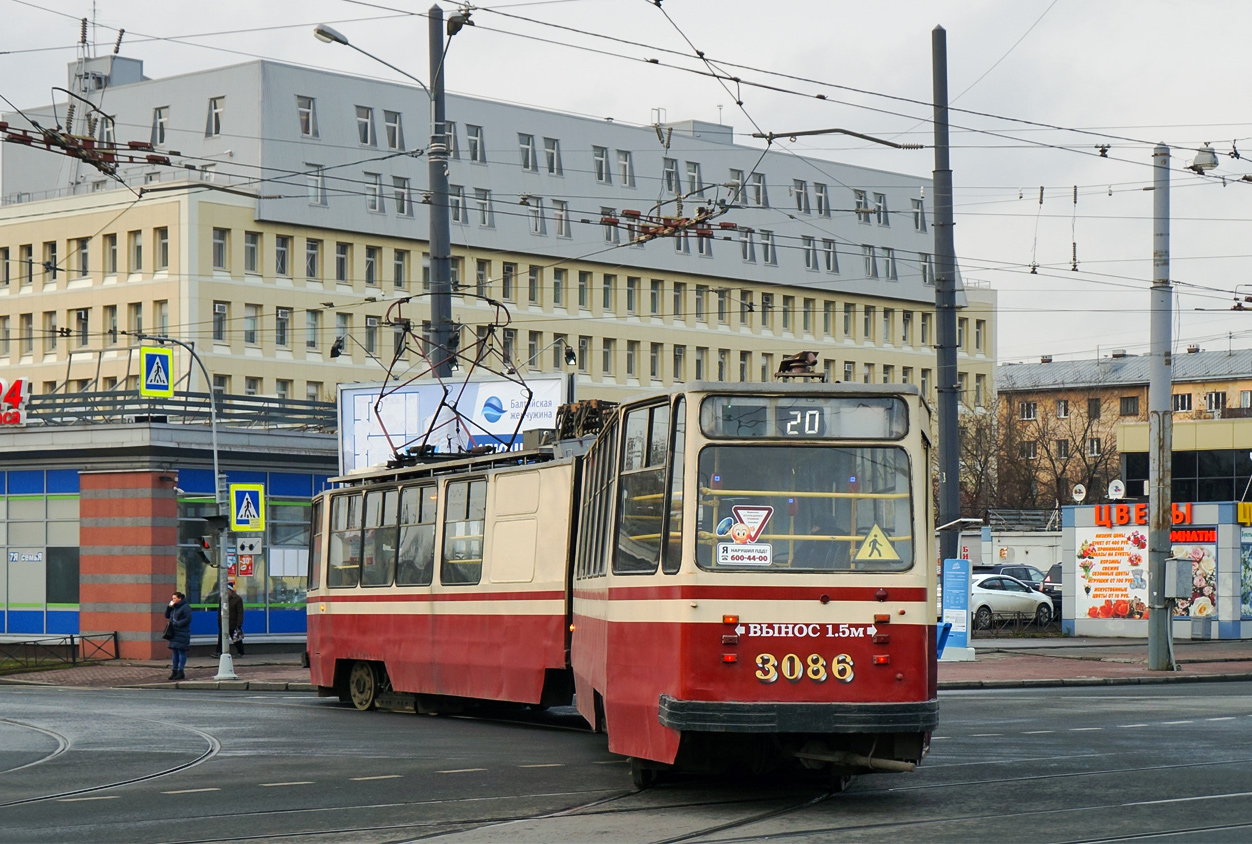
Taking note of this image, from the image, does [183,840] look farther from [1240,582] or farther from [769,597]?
[1240,582]

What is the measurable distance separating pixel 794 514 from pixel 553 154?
66794mm

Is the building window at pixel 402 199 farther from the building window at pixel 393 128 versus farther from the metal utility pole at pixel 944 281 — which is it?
the metal utility pole at pixel 944 281

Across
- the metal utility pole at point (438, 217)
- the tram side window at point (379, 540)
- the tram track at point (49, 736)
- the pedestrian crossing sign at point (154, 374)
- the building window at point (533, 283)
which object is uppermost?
the building window at point (533, 283)

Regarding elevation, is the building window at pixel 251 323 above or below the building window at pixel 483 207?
below

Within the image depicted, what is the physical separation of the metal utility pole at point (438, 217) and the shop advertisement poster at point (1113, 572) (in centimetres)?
1921

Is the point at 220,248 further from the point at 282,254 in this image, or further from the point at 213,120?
the point at 213,120

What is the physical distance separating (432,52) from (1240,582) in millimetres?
23033

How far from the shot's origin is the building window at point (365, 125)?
236ft

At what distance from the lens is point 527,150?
76750mm

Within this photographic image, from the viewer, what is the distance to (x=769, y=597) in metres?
12.0

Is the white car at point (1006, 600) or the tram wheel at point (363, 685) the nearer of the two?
the tram wheel at point (363, 685)

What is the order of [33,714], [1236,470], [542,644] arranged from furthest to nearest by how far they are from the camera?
[1236,470] → [33,714] → [542,644]

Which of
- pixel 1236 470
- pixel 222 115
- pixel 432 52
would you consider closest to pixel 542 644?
pixel 432 52

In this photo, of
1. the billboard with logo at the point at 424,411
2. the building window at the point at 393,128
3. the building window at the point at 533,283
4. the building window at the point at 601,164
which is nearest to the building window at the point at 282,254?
the building window at the point at 393,128
